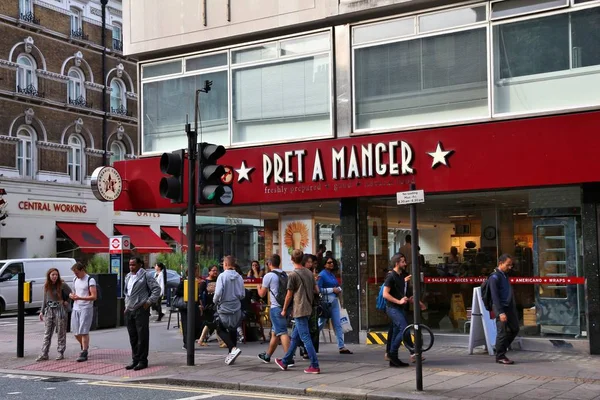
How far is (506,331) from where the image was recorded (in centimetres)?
1177

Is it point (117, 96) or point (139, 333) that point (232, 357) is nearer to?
point (139, 333)

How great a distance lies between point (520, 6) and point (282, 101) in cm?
498

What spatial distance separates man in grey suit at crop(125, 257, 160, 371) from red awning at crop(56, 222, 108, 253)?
1021 inches

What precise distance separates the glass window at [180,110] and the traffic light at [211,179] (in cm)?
437

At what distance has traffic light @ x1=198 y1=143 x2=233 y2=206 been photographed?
11.9m

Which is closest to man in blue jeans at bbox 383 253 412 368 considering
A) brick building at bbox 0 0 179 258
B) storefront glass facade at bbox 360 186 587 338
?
storefront glass facade at bbox 360 186 587 338

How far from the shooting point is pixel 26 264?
87.6 ft

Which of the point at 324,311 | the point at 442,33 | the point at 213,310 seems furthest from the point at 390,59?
the point at 213,310

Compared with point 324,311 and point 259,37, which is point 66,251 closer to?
point 259,37

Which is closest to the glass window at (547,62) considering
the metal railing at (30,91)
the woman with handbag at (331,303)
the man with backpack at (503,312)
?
the man with backpack at (503,312)

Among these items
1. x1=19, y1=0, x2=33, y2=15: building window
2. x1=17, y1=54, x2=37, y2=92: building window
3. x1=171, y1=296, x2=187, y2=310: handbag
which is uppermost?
x1=19, y1=0, x2=33, y2=15: building window

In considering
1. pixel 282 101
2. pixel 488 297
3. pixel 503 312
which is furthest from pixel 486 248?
pixel 282 101

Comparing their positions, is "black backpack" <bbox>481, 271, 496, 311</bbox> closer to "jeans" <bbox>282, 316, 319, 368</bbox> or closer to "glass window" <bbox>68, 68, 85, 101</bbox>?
"jeans" <bbox>282, 316, 319, 368</bbox>

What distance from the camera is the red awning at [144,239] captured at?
4062cm
